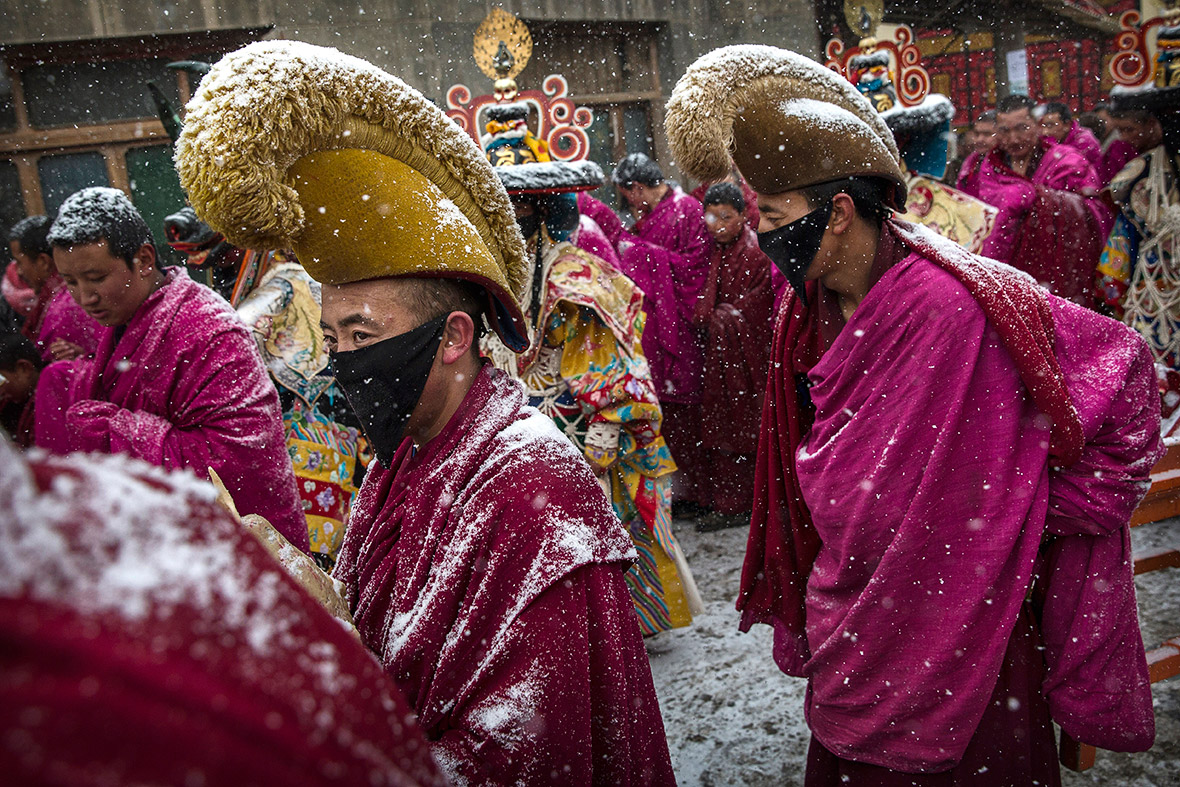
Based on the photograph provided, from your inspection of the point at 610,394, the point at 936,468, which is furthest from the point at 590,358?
the point at 936,468

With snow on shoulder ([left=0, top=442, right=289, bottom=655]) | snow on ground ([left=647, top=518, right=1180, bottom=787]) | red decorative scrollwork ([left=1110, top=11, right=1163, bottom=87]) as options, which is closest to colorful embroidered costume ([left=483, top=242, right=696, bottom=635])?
snow on ground ([left=647, top=518, right=1180, bottom=787])

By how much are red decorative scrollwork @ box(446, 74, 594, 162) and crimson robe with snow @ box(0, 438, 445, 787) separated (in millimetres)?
3711

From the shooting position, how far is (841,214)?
2.17 m

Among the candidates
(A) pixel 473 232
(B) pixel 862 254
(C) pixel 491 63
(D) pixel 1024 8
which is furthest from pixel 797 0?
(A) pixel 473 232

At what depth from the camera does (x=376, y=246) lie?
1.54 m

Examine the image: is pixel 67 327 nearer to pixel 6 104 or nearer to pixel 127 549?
pixel 6 104

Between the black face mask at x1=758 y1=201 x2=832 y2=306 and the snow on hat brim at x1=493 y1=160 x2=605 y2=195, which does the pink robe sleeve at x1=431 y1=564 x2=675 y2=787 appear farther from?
the snow on hat brim at x1=493 y1=160 x2=605 y2=195

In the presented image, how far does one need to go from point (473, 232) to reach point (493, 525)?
61 centimetres

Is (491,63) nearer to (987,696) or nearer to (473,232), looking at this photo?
(473,232)

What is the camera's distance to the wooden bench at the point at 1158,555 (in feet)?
8.51

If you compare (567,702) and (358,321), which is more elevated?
(358,321)

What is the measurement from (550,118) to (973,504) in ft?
10.4

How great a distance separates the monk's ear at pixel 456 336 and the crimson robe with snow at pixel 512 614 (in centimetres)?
10

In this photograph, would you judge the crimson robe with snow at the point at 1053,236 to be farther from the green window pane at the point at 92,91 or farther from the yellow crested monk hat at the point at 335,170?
the green window pane at the point at 92,91
